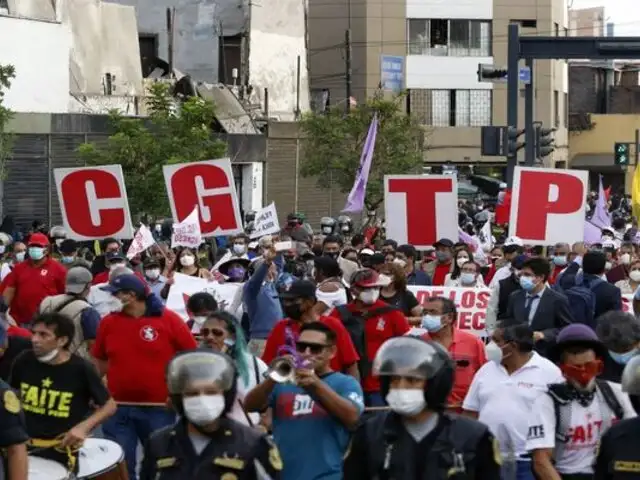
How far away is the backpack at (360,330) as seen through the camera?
38.1 ft

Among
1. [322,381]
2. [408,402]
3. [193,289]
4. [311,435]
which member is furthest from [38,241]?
→ [408,402]

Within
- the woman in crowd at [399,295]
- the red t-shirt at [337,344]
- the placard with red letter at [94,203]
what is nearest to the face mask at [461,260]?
the placard with red letter at [94,203]

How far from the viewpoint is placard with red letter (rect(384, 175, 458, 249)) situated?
2025 cm

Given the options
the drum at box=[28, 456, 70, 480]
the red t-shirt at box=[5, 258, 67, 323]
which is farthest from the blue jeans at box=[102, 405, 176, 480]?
the red t-shirt at box=[5, 258, 67, 323]

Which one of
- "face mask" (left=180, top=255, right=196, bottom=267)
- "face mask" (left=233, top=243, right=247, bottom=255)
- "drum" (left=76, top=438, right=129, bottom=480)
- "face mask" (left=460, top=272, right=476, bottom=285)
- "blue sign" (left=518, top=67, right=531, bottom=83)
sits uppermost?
"blue sign" (left=518, top=67, right=531, bottom=83)

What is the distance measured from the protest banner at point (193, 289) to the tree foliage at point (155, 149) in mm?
15690

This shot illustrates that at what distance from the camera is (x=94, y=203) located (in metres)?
20.5

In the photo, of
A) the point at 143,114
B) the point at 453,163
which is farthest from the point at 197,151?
the point at 453,163

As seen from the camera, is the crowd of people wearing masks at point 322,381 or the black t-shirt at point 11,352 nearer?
the crowd of people wearing masks at point 322,381

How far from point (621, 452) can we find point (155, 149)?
26.7 meters

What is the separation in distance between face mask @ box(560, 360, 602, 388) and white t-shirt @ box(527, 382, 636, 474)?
88 millimetres

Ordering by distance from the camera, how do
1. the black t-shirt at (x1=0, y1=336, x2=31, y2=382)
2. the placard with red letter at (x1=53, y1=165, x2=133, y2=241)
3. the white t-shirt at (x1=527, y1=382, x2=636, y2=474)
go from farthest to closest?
the placard with red letter at (x1=53, y1=165, x2=133, y2=241)
the black t-shirt at (x1=0, y1=336, x2=31, y2=382)
the white t-shirt at (x1=527, y1=382, x2=636, y2=474)

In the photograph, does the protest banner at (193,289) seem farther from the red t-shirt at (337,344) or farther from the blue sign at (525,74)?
the blue sign at (525,74)

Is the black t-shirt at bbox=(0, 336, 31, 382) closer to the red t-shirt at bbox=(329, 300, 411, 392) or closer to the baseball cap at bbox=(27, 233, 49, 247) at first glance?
the red t-shirt at bbox=(329, 300, 411, 392)
